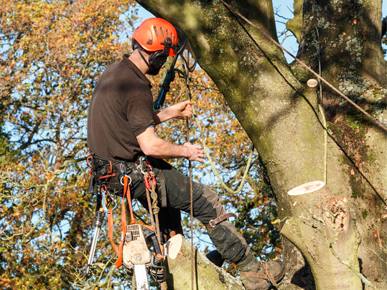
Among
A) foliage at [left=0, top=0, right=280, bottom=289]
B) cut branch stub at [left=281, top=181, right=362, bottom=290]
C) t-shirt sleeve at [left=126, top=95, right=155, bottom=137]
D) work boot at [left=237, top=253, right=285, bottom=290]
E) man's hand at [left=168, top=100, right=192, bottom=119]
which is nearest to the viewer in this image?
cut branch stub at [left=281, top=181, right=362, bottom=290]

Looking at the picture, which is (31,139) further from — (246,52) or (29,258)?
(246,52)

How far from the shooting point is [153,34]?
3.03 m

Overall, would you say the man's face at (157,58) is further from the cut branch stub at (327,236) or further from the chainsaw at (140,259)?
the cut branch stub at (327,236)

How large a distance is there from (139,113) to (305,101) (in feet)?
3.76

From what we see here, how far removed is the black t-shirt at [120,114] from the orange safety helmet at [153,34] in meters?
0.24

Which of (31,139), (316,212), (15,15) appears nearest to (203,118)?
(31,139)

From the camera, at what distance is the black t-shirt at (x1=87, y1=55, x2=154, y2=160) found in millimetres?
2775

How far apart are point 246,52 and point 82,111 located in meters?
7.50

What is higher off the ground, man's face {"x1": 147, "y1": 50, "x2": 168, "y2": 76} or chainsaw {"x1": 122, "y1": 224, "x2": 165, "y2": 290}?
man's face {"x1": 147, "y1": 50, "x2": 168, "y2": 76}

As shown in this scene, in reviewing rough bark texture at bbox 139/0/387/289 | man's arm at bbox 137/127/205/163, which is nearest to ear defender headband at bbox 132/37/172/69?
rough bark texture at bbox 139/0/387/289

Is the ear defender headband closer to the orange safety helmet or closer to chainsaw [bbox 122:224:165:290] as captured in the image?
the orange safety helmet

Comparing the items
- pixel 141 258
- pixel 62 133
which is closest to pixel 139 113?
pixel 141 258

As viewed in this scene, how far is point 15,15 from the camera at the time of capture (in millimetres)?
10680

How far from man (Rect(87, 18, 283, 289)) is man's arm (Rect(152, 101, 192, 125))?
0.34 meters
